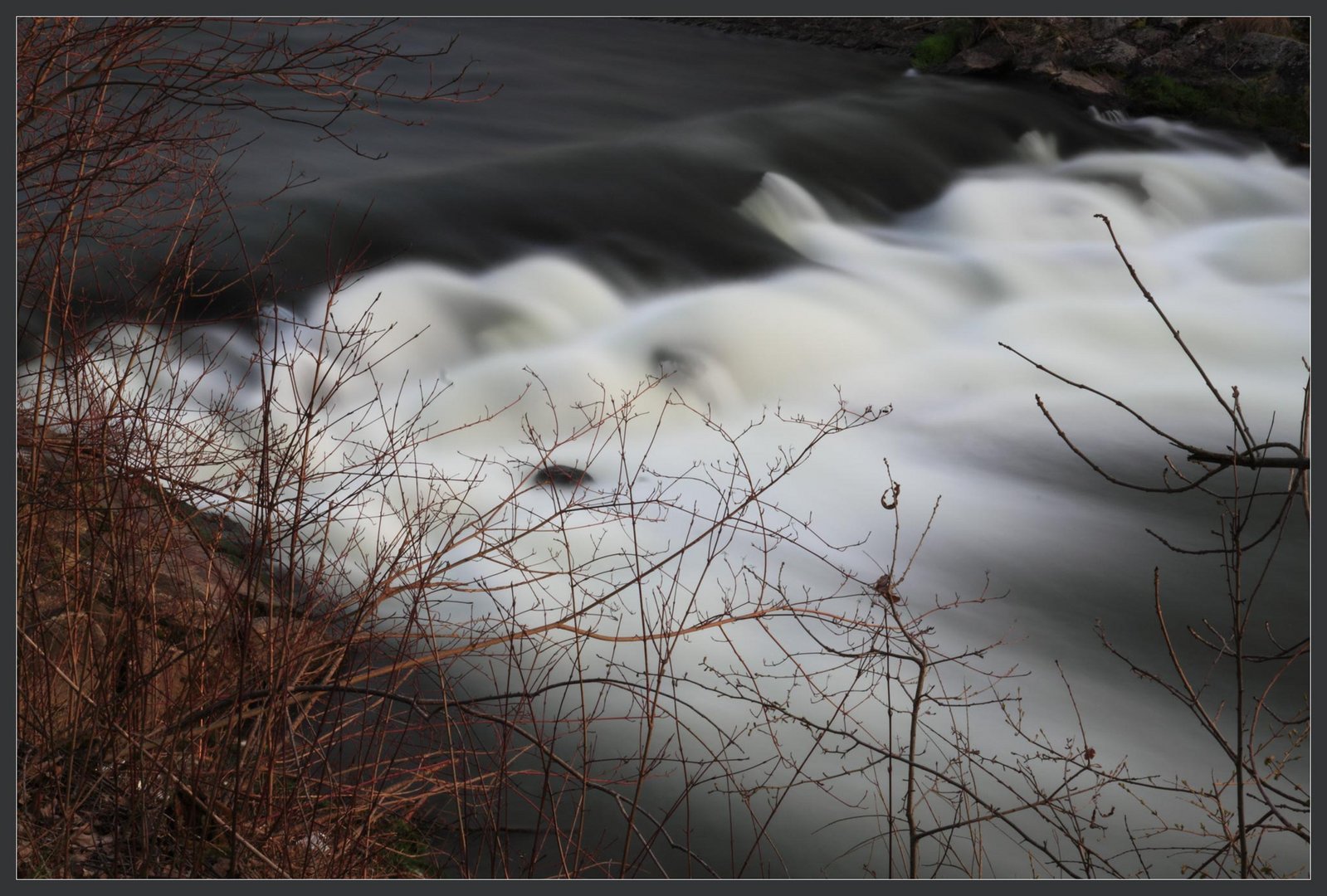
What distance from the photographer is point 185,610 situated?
6.17ft

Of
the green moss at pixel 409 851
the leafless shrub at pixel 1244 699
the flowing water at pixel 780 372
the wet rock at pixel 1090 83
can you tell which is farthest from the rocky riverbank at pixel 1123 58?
the green moss at pixel 409 851

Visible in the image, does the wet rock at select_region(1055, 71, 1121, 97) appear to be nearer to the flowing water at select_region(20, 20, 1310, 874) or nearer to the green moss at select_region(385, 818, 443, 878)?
the flowing water at select_region(20, 20, 1310, 874)

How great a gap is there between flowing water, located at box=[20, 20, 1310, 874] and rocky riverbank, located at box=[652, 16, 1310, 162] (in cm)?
15

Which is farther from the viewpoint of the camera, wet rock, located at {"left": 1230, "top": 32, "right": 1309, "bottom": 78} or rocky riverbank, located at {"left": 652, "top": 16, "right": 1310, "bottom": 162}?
rocky riverbank, located at {"left": 652, "top": 16, "right": 1310, "bottom": 162}

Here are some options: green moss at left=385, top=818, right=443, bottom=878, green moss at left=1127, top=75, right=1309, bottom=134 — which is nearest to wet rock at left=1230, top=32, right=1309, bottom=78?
green moss at left=1127, top=75, right=1309, bottom=134

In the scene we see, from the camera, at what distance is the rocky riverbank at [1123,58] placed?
16.6ft

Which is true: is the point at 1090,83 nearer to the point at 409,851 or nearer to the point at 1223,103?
the point at 1223,103

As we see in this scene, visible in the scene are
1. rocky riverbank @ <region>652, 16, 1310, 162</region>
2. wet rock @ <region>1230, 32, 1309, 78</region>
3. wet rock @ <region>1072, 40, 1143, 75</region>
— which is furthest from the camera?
wet rock @ <region>1072, 40, 1143, 75</region>

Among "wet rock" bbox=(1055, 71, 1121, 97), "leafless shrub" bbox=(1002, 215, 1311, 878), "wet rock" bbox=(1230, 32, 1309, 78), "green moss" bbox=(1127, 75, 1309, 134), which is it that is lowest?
"leafless shrub" bbox=(1002, 215, 1311, 878)

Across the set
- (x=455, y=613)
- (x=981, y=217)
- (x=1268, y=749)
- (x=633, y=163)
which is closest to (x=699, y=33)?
(x=633, y=163)

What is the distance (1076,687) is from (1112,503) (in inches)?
39.8

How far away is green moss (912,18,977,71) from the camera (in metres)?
6.16

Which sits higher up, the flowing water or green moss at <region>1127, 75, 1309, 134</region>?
green moss at <region>1127, 75, 1309, 134</region>

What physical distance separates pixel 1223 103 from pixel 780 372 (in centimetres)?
324
